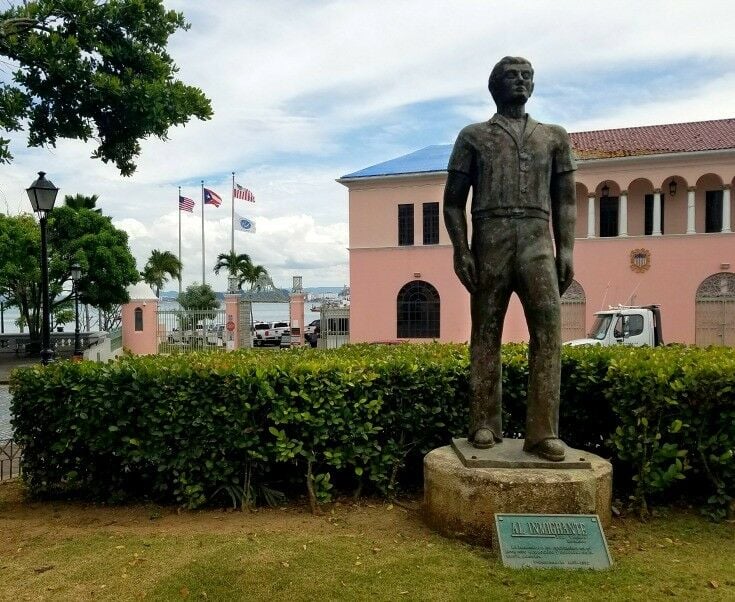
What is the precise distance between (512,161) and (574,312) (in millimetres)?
20499

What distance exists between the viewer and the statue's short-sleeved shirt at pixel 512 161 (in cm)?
422

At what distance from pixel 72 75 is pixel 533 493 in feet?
17.9

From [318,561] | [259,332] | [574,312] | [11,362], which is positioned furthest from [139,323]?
[318,561]

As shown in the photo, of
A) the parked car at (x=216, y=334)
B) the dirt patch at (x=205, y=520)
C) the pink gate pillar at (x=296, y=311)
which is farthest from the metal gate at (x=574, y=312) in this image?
the dirt patch at (x=205, y=520)

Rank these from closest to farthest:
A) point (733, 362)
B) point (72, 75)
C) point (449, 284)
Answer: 1. point (733, 362)
2. point (72, 75)
3. point (449, 284)

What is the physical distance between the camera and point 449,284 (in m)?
24.8

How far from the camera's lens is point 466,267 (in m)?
4.32

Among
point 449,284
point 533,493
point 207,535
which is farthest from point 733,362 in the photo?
point 449,284

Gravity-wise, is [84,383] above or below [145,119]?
below

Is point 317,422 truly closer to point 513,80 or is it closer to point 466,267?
point 466,267

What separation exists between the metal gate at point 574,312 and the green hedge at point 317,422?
60.3ft

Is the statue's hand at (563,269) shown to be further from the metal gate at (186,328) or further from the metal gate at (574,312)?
the metal gate at (186,328)

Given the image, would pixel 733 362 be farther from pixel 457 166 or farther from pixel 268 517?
pixel 268 517

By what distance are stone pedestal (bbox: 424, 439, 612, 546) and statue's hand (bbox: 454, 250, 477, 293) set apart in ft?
3.94
